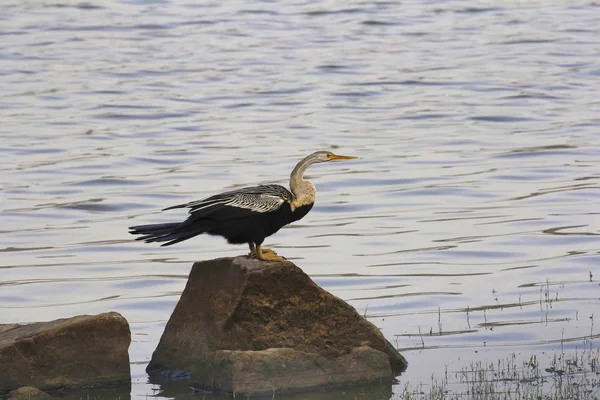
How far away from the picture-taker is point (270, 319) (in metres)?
9.01

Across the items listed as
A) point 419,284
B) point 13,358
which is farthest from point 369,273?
point 13,358

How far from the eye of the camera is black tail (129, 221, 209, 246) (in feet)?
29.2

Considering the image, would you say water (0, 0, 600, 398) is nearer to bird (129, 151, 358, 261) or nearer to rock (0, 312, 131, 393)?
rock (0, 312, 131, 393)

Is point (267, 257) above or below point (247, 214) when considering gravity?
below

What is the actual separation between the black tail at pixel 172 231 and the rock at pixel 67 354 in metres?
0.63

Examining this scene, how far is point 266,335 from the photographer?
8.99 metres

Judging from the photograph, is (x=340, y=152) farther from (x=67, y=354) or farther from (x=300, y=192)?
(x=67, y=354)

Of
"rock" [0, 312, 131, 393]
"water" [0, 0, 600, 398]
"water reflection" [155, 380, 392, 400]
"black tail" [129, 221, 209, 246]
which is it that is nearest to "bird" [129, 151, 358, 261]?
"black tail" [129, 221, 209, 246]

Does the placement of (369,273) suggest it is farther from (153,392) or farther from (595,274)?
(153,392)

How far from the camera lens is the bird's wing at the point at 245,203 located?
8.68 metres

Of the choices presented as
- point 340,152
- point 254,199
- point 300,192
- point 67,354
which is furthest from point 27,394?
point 340,152

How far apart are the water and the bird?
1.14 meters

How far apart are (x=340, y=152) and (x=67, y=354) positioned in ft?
44.9

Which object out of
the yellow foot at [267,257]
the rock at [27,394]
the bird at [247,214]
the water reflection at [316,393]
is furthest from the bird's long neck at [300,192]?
the rock at [27,394]
